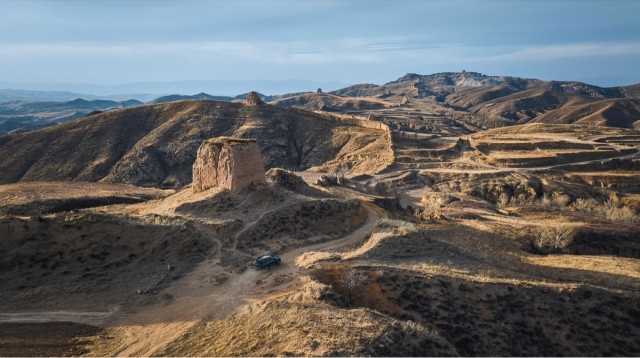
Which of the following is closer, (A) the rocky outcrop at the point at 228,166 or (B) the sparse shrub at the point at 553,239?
(A) the rocky outcrop at the point at 228,166

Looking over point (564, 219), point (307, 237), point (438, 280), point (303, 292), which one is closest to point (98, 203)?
point (307, 237)

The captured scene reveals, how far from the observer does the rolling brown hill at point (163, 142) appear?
85.2 m

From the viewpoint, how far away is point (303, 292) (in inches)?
907

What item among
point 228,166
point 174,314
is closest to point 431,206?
point 228,166

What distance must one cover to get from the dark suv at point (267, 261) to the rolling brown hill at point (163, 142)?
51.5 meters

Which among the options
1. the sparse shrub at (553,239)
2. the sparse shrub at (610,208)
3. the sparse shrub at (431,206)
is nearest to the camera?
the sparse shrub at (553,239)

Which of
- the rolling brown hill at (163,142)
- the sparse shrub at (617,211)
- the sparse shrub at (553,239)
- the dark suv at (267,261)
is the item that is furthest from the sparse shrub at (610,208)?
the dark suv at (267,261)

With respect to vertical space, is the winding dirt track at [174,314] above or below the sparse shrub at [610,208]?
above

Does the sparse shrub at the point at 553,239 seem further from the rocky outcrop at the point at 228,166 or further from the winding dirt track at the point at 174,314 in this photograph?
the rocky outcrop at the point at 228,166

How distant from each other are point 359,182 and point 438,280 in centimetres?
4301

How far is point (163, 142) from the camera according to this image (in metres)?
93.1

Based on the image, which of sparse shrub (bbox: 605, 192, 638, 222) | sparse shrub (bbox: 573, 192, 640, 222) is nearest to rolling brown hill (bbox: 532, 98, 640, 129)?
sparse shrub (bbox: 605, 192, 638, 222)

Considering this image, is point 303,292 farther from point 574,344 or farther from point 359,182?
point 359,182

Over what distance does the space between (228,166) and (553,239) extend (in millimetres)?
28239
